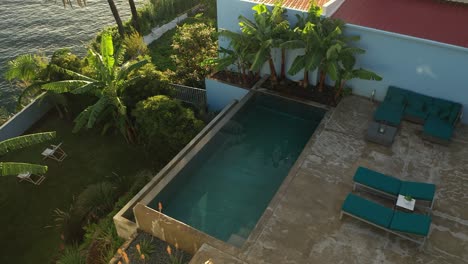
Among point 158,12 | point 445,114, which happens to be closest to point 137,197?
point 445,114

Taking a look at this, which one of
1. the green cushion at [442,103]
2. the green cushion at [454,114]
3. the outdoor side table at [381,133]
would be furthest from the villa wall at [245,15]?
the green cushion at [454,114]

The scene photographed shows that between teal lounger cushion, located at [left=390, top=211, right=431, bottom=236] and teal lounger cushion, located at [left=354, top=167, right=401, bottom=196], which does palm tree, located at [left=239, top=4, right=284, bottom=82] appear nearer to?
teal lounger cushion, located at [left=354, top=167, right=401, bottom=196]

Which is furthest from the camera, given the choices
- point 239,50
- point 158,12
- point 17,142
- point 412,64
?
point 158,12

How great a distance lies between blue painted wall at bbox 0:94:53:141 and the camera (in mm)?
18766

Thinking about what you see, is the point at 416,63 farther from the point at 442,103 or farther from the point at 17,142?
the point at 17,142

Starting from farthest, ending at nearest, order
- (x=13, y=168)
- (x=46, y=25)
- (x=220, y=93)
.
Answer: (x=46, y=25) < (x=220, y=93) < (x=13, y=168)

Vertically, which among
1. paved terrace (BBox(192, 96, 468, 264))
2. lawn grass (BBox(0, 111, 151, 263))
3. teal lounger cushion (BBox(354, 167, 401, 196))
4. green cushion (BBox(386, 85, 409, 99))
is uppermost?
green cushion (BBox(386, 85, 409, 99))

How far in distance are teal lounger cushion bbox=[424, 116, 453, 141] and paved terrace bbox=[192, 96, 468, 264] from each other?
432 millimetres

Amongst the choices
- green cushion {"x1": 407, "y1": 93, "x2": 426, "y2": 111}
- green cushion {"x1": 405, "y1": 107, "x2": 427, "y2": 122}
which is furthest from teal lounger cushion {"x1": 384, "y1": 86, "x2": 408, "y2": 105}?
green cushion {"x1": 405, "y1": 107, "x2": 427, "y2": 122}

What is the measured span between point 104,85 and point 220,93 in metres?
5.51

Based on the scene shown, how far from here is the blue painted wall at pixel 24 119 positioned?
1877 cm

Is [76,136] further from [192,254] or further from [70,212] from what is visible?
[192,254]

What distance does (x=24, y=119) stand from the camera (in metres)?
19.5

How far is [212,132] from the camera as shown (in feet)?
47.6
